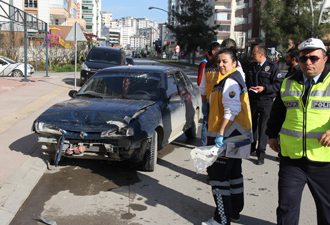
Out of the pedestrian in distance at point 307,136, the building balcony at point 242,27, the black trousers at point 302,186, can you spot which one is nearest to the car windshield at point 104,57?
the pedestrian in distance at point 307,136

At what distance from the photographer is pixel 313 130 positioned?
285 centimetres

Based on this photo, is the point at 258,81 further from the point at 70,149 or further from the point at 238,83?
the point at 70,149

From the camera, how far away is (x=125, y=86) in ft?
20.5

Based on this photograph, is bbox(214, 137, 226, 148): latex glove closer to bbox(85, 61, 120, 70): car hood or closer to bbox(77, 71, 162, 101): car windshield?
bbox(77, 71, 162, 101): car windshield

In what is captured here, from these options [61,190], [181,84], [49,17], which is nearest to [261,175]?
[181,84]

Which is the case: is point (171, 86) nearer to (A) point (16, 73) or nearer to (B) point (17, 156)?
(B) point (17, 156)

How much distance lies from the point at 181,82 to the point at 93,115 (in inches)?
103

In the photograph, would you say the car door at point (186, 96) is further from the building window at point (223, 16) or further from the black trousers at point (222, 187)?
the building window at point (223, 16)

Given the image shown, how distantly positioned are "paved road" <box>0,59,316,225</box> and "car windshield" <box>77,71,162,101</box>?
1.16m

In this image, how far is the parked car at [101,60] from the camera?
1706 cm

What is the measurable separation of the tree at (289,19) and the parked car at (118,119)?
897 inches

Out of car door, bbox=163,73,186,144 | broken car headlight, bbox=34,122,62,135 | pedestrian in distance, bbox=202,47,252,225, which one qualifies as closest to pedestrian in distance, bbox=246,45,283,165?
car door, bbox=163,73,186,144

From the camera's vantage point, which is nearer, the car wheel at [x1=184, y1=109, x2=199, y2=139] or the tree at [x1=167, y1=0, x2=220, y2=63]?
the car wheel at [x1=184, y1=109, x2=199, y2=139]

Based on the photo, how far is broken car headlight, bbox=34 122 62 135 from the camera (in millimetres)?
5028
